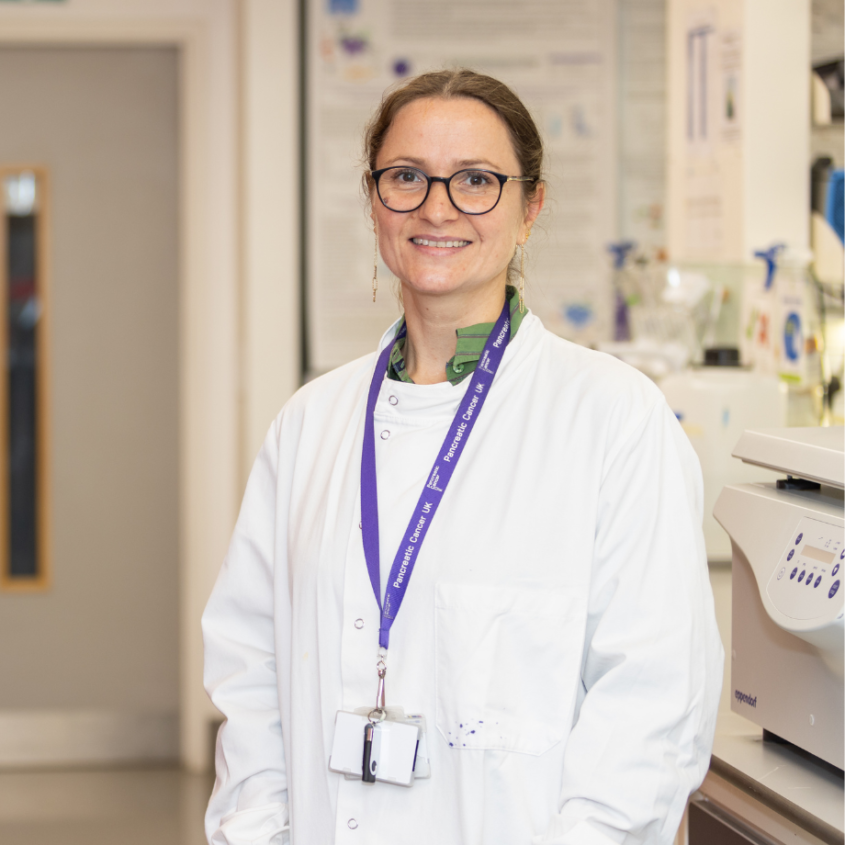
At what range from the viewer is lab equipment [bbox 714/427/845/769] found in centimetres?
114

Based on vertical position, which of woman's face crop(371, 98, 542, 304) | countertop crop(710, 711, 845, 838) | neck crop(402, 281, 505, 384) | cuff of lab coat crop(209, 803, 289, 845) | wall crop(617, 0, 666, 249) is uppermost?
wall crop(617, 0, 666, 249)

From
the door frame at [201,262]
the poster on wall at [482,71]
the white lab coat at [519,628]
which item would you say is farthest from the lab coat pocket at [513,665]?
the door frame at [201,262]

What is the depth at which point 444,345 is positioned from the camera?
121 centimetres

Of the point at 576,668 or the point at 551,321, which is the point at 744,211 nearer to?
the point at 551,321

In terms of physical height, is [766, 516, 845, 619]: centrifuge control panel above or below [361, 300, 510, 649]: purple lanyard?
below

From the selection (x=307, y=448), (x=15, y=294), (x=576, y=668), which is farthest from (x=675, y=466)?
(x=15, y=294)

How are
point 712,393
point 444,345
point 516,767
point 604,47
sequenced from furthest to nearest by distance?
point 604,47, point 712,393, point 444,345, point 516,767

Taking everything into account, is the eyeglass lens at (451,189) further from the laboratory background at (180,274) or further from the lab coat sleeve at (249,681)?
the laboratory background at (180,274)

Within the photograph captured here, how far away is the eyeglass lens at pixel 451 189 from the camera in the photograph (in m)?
1.14

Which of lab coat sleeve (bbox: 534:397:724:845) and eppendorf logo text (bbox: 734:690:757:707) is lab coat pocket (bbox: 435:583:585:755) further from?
eppendorf logo text (bbox: 734:690:757:707)

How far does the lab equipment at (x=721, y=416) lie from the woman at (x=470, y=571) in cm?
93

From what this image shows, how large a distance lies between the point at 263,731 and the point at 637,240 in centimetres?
220

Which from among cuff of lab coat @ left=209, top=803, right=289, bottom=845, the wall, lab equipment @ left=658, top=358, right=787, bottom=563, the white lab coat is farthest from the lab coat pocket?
the wall

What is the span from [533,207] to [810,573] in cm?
54
